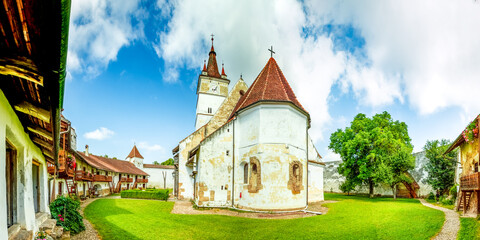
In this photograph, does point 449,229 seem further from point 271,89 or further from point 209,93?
point 209,93

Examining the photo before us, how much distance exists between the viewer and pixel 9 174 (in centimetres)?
526

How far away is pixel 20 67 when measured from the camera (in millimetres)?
2736

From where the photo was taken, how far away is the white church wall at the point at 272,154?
647 inches

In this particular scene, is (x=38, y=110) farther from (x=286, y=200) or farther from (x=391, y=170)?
(x=391, y=170)

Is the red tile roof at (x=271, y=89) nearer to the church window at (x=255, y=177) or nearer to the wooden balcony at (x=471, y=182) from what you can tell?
the church window at (x=255, y=177)

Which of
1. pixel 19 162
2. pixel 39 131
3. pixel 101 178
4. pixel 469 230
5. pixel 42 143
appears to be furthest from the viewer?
pixel 101 178

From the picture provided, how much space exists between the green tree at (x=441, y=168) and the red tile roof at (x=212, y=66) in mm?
26511

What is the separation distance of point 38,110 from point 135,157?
57.2 meters

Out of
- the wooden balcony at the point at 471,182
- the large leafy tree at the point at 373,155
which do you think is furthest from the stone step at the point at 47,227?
the large leafy tree at the point at 373,155

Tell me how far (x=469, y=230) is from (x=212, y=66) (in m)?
32.6

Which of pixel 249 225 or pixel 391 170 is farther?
pixel 391 170

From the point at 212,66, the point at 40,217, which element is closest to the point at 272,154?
the point at 40,217

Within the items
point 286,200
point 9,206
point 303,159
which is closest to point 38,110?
point 9,206

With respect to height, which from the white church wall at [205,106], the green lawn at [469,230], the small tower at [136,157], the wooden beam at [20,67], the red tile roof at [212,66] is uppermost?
the red tile roof at [212,66]
